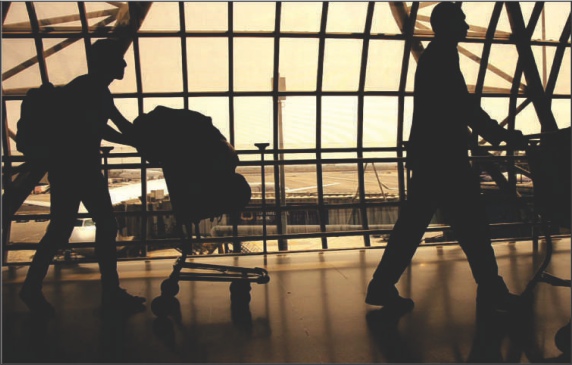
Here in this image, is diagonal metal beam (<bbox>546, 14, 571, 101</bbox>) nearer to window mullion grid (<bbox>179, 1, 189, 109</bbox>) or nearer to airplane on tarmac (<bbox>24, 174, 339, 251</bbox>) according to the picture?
window mullion grid (<bbox>179, 1, 189, 109</bbox>)

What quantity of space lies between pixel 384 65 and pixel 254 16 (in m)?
2.81

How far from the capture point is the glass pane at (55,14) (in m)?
8.51

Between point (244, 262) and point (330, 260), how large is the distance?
2.80 ft

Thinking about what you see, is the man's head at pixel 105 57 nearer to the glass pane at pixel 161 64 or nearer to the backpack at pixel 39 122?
the backpack at pixel 39 122

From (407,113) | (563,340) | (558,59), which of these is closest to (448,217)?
(563,340)

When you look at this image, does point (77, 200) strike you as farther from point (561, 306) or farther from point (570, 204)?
point (561, 306)

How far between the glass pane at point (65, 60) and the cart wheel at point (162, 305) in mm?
7314

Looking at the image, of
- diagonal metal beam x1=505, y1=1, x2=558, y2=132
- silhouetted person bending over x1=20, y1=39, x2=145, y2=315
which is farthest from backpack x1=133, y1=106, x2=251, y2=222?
diagonal metal beam x1=505, y1=1, x2=558, y2=132

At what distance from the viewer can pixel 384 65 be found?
9492mm

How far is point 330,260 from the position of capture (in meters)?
4.60

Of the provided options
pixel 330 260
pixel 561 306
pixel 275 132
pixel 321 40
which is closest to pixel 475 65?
pixel 321 40

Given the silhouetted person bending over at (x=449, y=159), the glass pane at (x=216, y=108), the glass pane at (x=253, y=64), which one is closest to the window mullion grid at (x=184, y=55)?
the glass pane at (x=216, y=108)

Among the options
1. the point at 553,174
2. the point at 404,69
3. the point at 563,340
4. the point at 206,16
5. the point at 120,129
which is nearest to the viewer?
the point at 563,340

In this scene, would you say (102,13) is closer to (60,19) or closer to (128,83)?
(60,19)
